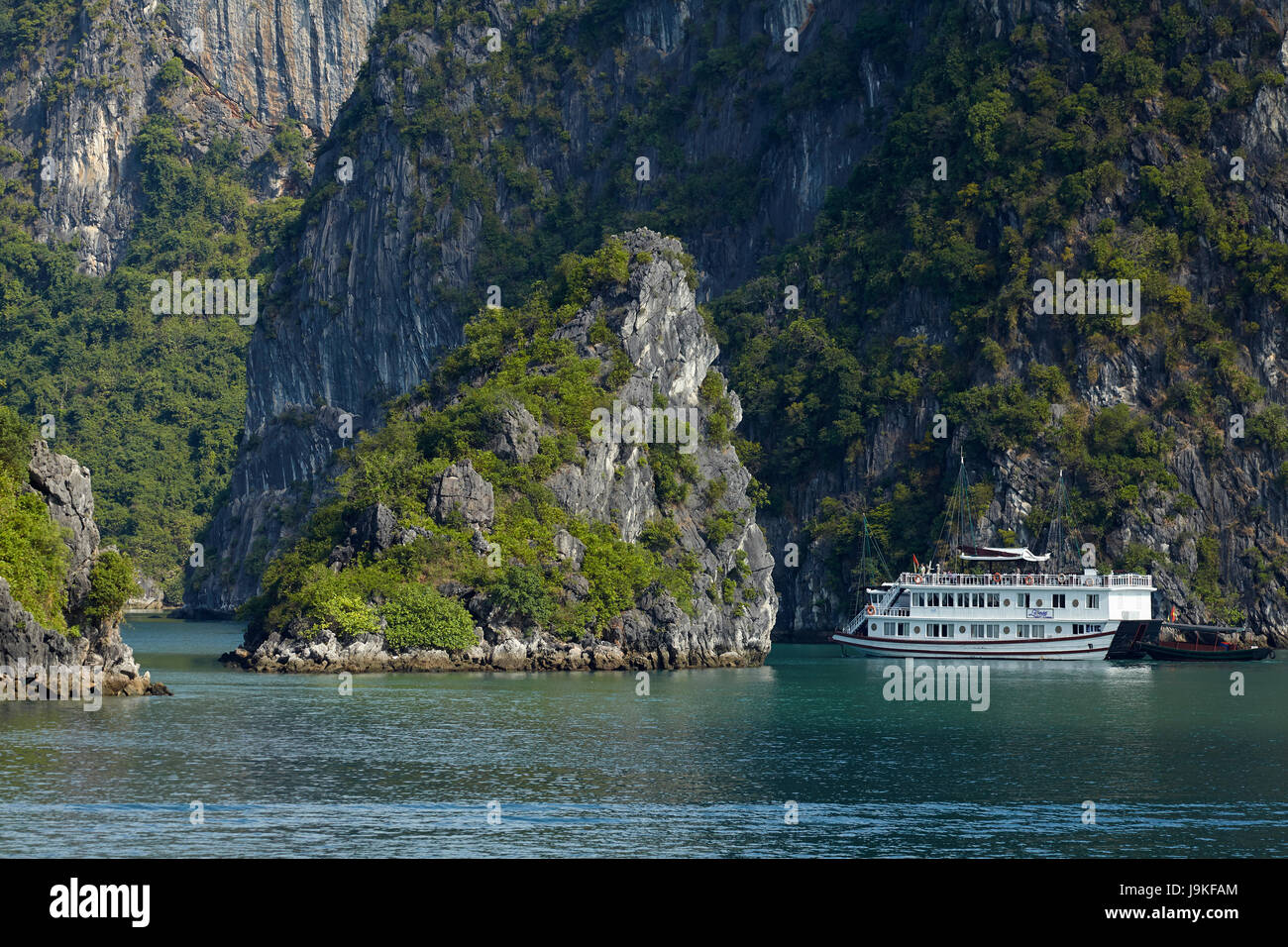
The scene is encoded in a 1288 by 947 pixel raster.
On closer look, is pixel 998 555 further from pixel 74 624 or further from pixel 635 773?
pixel 635 773

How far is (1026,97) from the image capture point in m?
129

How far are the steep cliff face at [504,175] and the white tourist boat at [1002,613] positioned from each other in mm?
54585

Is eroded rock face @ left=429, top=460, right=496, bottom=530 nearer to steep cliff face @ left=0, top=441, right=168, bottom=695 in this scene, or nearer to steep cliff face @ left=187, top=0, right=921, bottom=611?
steep cliff face @ left=0, top=441, right=168, bottom=695

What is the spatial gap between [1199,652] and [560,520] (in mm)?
37530

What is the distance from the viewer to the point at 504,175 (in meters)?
166

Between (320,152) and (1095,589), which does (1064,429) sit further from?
(320,152)

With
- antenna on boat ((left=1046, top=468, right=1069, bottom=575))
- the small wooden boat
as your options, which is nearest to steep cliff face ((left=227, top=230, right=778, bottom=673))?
antenna on boat ((left=1046, top=468, right=1069, bottom=575))

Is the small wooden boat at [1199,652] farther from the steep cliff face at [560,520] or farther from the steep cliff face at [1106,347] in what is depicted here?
the steep cliff face at [560,520]

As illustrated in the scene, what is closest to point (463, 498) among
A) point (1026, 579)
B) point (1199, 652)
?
point (1026, 579)

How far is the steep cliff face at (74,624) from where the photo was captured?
59.2 meters

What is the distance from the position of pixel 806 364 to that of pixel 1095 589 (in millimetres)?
39307

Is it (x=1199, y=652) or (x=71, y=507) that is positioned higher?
(x=71, y=507)

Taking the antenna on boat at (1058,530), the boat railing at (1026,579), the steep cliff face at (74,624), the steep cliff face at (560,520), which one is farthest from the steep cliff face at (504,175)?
the steep cliff face at (74,624)

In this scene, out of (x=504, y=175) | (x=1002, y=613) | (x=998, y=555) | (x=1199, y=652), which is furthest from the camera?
(x=504, y=175)
